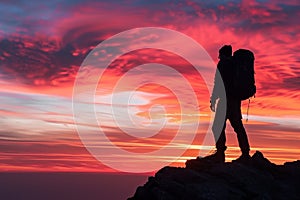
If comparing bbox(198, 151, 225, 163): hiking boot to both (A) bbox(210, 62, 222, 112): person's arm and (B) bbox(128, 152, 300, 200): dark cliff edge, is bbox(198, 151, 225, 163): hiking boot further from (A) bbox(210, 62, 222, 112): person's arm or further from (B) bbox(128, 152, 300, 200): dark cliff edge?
(A) bbox(210, 62, 222, 112): person's arm

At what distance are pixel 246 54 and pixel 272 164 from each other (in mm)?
5598

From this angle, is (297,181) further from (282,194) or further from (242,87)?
(242,87)

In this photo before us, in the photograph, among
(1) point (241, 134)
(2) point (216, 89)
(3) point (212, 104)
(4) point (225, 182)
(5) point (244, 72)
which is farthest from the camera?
(3) point (212, 104)

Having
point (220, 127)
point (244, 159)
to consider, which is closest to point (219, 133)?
point (220, 127)

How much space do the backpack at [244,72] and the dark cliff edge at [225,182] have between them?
3423mm

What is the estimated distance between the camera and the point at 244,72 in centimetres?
1984

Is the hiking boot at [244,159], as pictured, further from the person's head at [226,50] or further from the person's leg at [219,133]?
the person's head at [226,50]

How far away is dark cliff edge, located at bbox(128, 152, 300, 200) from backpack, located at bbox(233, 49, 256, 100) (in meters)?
3.42

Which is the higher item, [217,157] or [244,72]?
[244,72]

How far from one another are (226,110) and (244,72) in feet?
6.73

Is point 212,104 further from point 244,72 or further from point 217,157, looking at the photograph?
point 217,157

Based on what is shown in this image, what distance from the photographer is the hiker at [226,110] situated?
20.2 metres

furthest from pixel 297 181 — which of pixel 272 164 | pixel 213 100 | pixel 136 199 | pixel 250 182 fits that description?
pixel 136 199

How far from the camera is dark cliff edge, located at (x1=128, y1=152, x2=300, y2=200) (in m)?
17.3
